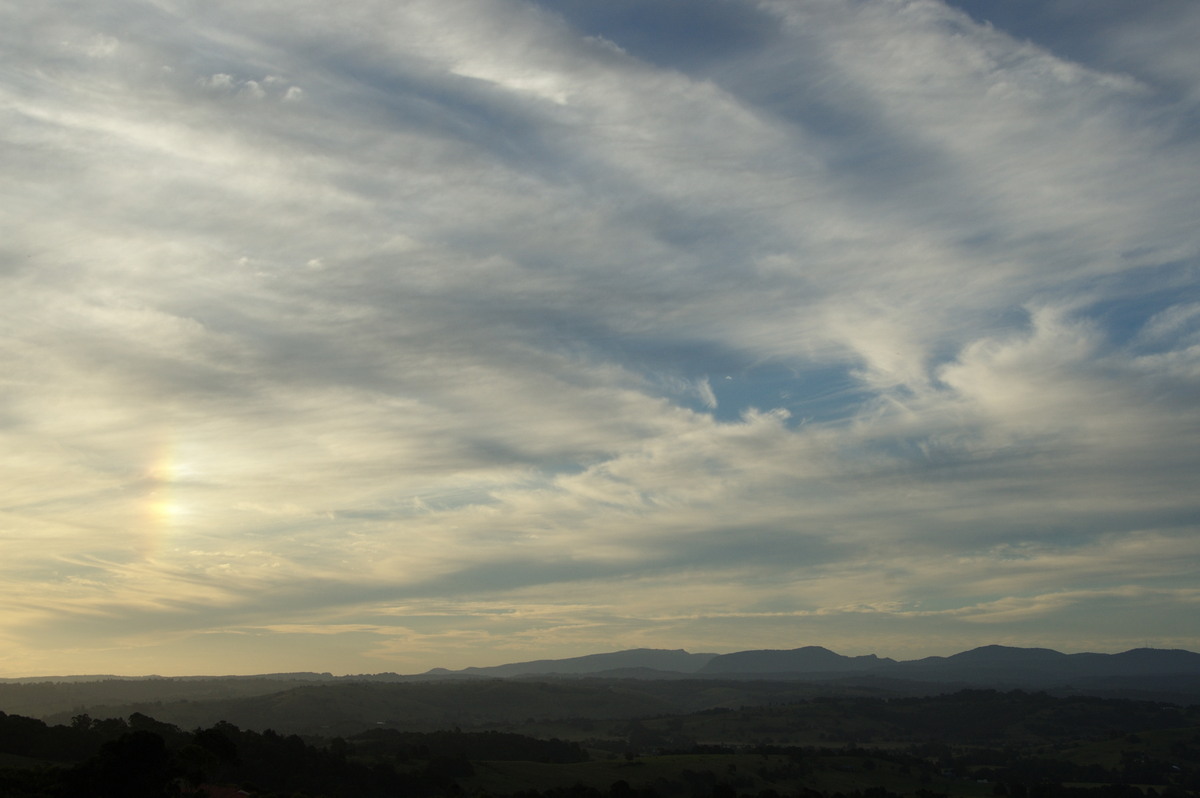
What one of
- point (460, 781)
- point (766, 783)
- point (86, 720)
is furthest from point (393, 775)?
point (766, 783)

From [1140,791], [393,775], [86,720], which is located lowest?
[1140,791]

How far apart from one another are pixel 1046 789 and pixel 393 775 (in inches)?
5629

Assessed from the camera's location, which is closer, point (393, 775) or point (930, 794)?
point (393, 775)

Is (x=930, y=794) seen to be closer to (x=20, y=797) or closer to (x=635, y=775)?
(x=635, y=775)

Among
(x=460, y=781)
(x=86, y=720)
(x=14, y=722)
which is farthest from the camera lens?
(x=460, y=781)

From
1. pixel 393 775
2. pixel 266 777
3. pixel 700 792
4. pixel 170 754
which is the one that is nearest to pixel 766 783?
pixel 700 792

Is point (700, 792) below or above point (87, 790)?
below

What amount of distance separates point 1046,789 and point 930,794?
36142 millimetres

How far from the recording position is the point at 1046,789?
7805 inches

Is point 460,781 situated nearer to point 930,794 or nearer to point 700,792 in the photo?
point 700,792

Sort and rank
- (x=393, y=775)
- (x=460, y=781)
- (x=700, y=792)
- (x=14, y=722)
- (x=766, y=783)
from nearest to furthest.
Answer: (x=14, y=722), (x=393, y=775), (x=460, y=781), (x=700, y=792), (x=766, y=783)

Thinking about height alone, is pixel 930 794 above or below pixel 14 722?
below

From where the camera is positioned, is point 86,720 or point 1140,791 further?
point 1140,791

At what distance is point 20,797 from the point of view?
2574 inches
